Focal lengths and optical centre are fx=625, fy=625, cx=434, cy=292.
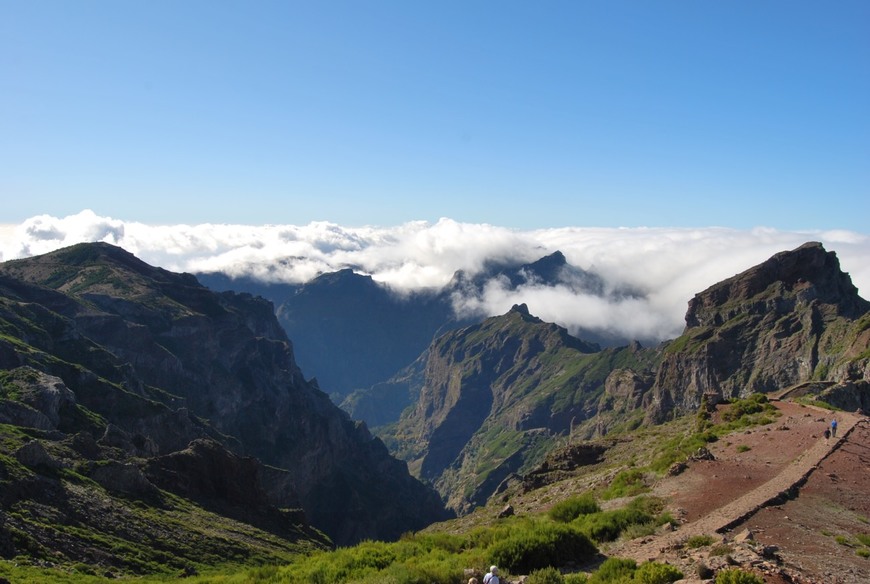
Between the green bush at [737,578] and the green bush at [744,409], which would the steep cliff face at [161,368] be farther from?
the green bush at [737,578]

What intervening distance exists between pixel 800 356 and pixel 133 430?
556 feet

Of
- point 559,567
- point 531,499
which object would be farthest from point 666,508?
point 531,499

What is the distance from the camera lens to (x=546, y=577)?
24406 mm

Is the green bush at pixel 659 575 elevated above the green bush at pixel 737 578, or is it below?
below

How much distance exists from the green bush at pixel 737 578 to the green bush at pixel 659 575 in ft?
6.27

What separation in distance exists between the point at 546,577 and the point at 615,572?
8.85 ft

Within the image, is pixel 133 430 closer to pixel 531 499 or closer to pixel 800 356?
pixel 531 499

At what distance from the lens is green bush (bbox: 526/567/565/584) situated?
2406 cm

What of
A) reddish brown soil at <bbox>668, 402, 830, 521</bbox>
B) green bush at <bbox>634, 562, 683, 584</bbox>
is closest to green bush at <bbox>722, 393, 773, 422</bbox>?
reddish brown soil at <bbox>668, 402, 830, 521</bbox>

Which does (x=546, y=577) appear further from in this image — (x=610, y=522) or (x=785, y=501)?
(x=785, y=501)

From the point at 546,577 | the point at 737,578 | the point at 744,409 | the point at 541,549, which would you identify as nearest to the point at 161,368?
the point at 744,409

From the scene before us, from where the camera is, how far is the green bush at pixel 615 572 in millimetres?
23434

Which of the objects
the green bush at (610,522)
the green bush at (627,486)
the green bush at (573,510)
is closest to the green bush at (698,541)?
the green bush at (610,522)

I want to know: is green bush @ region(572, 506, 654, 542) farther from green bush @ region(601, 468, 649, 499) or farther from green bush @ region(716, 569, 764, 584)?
green bush @ region(716, 569, 764, 584)
